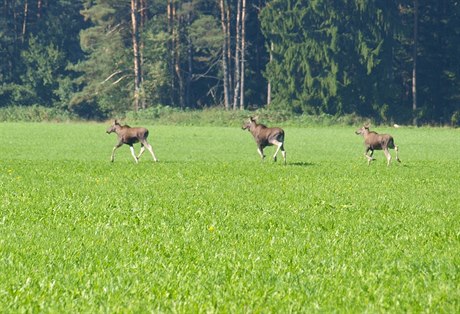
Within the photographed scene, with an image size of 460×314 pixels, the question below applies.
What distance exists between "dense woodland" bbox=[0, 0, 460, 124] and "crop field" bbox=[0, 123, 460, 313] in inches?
1890

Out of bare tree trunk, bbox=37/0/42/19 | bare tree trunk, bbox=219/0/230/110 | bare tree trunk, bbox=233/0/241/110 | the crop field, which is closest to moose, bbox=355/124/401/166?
the crop field

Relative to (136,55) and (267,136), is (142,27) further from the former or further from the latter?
(267,136)

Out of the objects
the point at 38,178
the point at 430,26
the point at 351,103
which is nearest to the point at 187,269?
the point at 38,178

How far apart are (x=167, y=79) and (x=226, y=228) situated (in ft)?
225

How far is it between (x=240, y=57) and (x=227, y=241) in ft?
242

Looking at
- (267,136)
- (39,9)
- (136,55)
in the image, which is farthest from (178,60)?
(267,136)

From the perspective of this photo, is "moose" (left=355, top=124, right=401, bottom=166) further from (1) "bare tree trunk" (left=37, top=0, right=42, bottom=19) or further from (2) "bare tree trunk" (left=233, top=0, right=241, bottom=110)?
(1) "bare tree trunk" (left=37, top=0, right=42, bottom=19)

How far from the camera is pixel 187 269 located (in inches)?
428

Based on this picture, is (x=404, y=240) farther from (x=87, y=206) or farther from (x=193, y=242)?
(x=87, y=206)

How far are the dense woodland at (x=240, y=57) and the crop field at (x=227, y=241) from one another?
157 feet

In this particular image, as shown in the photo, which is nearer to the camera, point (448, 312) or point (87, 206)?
point (448, 312)

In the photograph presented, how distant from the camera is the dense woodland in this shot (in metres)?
75.4

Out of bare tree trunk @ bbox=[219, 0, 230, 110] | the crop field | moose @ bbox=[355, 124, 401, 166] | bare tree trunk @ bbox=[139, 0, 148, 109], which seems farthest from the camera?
bare tree trunk @ bbox=[139, 0, 148, 109]

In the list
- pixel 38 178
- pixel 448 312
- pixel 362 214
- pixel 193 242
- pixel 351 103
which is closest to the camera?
pixel 448 312
